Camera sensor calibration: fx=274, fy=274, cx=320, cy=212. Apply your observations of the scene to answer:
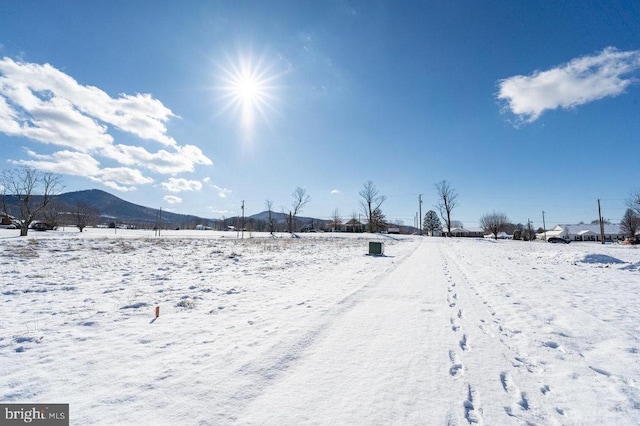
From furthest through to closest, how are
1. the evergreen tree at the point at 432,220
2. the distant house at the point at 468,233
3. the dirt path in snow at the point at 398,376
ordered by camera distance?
the distant house at the point at 468,233, the evergreen tree at the point at 432,220, the dirt path in snow at the point at 398,376

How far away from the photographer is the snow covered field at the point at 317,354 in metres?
2.71

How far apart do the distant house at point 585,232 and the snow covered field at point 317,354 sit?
335 feet

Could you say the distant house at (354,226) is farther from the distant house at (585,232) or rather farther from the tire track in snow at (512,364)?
the tire track in snow at (512,364)

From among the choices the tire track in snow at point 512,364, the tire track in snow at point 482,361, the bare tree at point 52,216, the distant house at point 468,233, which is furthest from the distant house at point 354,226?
the tire track in snow at point 482,361

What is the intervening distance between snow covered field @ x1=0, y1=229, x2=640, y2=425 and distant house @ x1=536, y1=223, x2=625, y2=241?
10205cm

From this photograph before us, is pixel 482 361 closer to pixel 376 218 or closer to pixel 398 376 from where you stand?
pixel 398 376

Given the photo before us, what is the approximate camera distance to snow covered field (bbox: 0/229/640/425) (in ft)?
8.91

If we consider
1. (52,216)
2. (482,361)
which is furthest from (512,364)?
(52,216)

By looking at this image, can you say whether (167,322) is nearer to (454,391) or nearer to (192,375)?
(192,375)

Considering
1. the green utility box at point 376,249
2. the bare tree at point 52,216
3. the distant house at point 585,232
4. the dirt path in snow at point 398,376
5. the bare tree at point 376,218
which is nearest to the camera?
the dirt path in snow at point 398,376

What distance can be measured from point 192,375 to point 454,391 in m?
3.03

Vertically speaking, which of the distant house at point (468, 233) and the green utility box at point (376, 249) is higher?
the distant house at point (468, 233)

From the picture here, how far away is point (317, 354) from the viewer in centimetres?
386

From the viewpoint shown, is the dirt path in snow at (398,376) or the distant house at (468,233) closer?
the dirt path in snow at (398,376)
